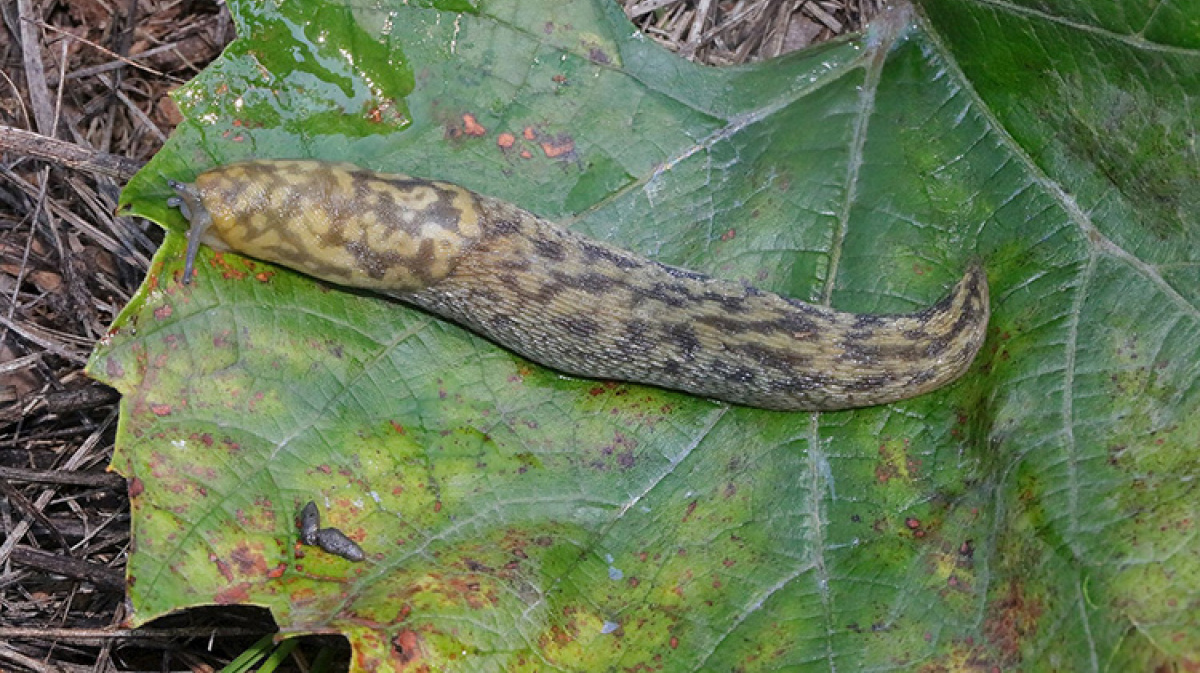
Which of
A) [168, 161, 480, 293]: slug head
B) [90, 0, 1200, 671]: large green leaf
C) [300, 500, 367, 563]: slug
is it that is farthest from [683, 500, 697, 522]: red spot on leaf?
[168, 161, 480, 293]: slug head

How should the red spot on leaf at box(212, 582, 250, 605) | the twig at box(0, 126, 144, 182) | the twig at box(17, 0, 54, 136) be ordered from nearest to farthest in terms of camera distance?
the red spot on leaf at box(212, 582, 250, 605) → the twig at box(0, 126, 144, 182) → the twig at box(17, 0, 54, 136)

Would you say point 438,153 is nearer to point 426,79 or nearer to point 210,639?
point 426,79

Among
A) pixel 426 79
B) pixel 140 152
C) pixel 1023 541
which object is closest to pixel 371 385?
pixel 426 79

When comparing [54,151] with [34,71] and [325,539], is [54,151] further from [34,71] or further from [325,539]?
[325,539]

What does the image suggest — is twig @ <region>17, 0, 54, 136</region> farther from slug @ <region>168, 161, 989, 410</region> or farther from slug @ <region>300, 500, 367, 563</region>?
slug @ <region>300, 500, 367, 563</region>

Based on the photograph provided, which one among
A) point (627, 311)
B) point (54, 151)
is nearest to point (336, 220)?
point (627, 311)

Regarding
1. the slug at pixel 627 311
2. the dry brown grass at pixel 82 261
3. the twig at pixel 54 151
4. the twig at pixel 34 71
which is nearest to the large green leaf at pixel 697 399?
the slug at pixel 627 311
